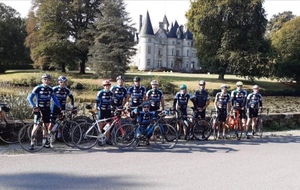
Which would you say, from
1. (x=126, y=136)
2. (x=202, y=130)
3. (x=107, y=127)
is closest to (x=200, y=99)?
(x=202, y=130)

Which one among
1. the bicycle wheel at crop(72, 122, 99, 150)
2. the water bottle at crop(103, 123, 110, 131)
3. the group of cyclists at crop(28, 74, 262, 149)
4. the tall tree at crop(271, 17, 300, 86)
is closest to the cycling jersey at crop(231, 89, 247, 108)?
the group of cyclists at crop(28, 74, 262, 149)

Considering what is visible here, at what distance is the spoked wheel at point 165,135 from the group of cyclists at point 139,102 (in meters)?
0.24

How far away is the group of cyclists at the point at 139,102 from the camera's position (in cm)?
850

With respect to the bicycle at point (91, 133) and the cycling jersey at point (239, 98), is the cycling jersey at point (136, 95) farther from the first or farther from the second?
the cycling jersey at point (239, 98)

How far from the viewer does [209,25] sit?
44531 millimetres

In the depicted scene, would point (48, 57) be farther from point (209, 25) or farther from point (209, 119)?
point (209, 119)

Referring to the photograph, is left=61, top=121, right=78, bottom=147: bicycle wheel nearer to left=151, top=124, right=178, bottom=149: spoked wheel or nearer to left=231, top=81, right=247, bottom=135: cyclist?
left=151, top=124, right=178, bottom=149: spoked wheel

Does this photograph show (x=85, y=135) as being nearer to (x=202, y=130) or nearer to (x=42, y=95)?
(x=42, y=95)

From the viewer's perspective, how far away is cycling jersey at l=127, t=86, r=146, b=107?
998 cm

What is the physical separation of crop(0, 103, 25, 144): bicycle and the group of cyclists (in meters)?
0.81

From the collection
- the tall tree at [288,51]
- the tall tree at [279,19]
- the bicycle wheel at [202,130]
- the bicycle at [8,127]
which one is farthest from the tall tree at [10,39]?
the tall tree at [279,19]

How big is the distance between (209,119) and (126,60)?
2886cm

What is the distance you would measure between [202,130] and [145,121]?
230cm

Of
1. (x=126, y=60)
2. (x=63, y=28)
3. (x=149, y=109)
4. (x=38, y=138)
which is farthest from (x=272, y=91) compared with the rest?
(x=38, y=138)
